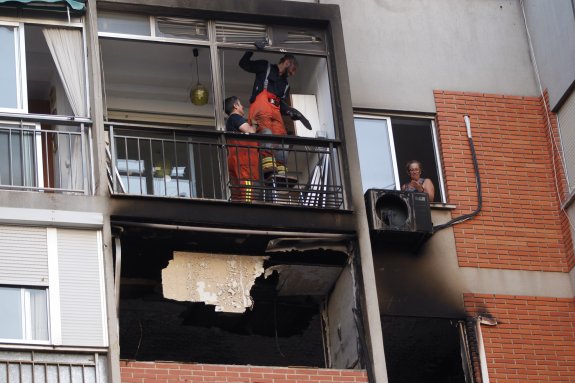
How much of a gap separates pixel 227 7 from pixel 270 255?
10.7ft

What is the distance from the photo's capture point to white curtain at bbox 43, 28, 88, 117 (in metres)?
17.9

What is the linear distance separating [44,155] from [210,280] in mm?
2514

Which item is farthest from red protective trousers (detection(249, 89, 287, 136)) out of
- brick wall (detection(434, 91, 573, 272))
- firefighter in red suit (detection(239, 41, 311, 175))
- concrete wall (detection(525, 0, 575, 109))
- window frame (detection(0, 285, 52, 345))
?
concrete wall (detection(525, 0, 575, 109))

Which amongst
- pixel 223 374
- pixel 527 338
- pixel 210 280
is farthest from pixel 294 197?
pixel 527 338

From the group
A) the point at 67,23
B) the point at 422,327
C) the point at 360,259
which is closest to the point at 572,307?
the point at 422,327

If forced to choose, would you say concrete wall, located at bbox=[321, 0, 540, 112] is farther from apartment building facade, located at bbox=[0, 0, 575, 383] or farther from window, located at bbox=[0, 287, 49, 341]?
window, located at bbox=[0, 287, 49, 341]

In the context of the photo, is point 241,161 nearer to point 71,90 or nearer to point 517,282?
point 71,90

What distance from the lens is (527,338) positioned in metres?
19.2

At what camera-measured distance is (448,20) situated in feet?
70.5

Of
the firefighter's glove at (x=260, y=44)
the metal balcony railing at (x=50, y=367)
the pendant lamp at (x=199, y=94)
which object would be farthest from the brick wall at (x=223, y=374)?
the pendant lamp at (x=199, y=94)

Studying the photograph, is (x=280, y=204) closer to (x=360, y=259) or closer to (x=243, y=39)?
(x=360, y=259)

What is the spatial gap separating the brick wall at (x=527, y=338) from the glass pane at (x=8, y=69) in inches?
251

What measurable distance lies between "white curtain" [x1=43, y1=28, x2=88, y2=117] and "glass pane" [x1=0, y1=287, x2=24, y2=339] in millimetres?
2664

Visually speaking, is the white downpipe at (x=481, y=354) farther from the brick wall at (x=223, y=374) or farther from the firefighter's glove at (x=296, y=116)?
the firefighter's glove at (x=296, y=116)
